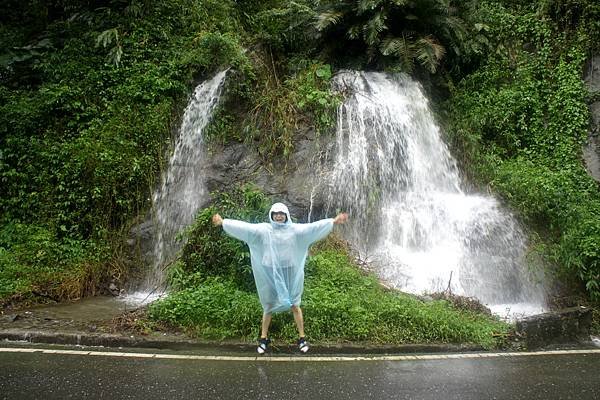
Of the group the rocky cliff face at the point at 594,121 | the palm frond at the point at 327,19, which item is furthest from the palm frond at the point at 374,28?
the rocky cliff face at the point at 594,121

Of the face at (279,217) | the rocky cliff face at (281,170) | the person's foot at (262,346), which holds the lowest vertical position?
the person's foot at (262,346)

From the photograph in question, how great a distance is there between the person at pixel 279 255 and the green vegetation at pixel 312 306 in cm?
45

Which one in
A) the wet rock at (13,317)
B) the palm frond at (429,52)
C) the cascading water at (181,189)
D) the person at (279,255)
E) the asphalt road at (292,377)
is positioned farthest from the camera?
the palm frond at (429,52)

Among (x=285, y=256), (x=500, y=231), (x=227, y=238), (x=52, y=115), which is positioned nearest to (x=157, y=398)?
(x=285, y=256)

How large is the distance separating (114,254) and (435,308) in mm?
6188

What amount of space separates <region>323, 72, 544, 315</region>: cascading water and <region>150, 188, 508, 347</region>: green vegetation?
115 cm

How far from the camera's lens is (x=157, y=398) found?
4465 millimetres

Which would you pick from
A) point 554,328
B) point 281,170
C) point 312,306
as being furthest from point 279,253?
point 281,170

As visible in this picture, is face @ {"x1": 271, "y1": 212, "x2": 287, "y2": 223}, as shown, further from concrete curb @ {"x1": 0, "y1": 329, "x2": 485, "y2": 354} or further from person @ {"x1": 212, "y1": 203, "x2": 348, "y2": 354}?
concrete curb @ {"x1": 0, "y1": 329, "x2": 485, "y2": 354}

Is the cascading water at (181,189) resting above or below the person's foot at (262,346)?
above

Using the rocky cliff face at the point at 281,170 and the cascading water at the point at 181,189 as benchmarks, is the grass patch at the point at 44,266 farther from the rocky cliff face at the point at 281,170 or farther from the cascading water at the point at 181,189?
the rocky cliff face at the point at 281,170

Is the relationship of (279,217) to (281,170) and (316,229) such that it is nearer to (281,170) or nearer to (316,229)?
(316,229)

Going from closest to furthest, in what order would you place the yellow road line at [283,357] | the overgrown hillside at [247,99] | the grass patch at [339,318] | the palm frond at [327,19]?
1. the yellow road line at [283,357]
2. the grass patch at [339,318]
3. the overgrown hillside at [247,99]
4. the palm frond at [327,19]

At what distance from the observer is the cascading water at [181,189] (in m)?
9.27
